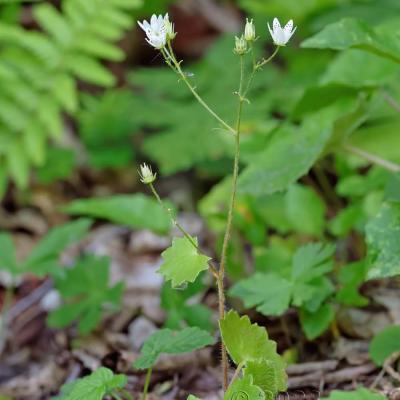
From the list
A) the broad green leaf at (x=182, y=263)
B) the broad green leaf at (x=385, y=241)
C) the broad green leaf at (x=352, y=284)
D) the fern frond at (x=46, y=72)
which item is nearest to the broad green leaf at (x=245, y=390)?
the broad green leaf at (x=182, y=263)

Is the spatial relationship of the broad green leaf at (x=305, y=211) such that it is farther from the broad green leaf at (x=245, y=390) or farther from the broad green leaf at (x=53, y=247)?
the broad green leaf at (x=245, y=390)

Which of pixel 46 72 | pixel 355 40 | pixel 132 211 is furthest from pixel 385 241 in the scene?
pixel 46 72

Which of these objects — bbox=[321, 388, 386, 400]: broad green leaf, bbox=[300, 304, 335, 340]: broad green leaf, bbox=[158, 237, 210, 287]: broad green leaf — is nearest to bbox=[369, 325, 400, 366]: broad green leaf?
bbox=[300, 304, 335, 340]: broad green leaf

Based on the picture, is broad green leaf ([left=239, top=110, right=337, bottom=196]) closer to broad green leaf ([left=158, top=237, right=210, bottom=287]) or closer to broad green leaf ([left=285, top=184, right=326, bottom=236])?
broad green leaf ([left=285, top=184, right=326, bottom=236])

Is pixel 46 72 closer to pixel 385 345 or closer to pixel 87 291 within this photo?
pixel 87 291

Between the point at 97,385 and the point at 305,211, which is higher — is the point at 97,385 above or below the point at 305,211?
below
